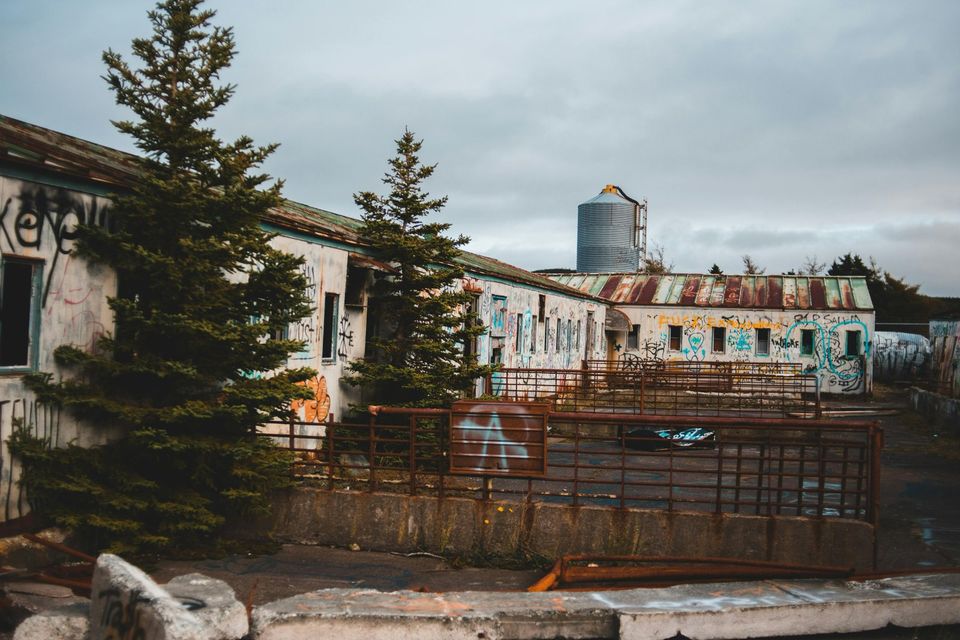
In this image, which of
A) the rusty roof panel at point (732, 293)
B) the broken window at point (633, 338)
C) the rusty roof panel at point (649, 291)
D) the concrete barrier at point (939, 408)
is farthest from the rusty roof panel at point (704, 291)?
the concrete barrier at point (939, 408)

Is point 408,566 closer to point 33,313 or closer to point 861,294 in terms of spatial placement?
point 33,313

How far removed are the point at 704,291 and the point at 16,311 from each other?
3305 centimetres

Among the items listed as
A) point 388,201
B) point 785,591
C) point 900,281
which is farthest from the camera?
point 900,281

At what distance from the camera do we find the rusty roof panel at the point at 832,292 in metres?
33.9

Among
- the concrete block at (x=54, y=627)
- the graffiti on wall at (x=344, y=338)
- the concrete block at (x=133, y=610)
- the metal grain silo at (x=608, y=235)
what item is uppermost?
the metal grain silo at (x=608, y=235)

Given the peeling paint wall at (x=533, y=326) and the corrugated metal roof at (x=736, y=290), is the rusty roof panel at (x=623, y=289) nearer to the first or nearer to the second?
the corrugated metal roof at (x=736, y=290)

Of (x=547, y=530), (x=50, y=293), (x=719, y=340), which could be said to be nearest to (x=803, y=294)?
(x=719, y=340)

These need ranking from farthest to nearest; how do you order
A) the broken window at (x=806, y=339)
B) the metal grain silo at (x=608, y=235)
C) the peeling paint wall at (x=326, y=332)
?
the metal grain silo at (x=608, y=235)
the broken window at (x=806, y=339)
the peeling paint wall at (x=326, y=332)

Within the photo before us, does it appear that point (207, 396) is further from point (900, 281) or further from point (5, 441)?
point (900, 281)

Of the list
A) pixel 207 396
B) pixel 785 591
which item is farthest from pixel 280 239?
pixel 785 591

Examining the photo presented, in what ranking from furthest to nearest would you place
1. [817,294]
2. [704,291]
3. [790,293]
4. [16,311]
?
[704,291] → [790,293] → [817,294] → [16,311]

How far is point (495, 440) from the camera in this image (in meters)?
8.75

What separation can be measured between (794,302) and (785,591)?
30.3 metres

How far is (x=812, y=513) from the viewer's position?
11039 millimetres
